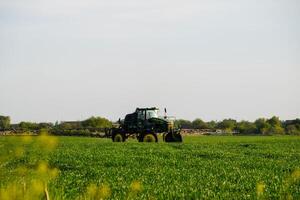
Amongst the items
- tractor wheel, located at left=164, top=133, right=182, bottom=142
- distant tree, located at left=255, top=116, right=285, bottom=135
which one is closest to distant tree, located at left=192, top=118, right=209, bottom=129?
distant tree, located at left=255, top=116, right=285, bottom=135

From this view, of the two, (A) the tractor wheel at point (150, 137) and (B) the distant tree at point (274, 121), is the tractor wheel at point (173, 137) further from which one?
(B) the distant tree at point (274, 121)

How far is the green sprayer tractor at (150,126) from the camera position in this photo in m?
37.8

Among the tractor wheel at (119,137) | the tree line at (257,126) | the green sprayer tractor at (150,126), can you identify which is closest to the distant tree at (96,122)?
the tree line at (257,126)

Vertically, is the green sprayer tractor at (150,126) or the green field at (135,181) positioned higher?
the green sprayer tractor at (150,126)

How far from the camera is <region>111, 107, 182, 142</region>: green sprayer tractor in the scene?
37.8 metres

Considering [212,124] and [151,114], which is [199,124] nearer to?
[212,124]

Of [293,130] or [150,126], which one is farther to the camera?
[293,130]

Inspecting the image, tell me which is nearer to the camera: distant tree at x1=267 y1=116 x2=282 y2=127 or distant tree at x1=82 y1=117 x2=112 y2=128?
distant tree at x1=82 y1=117 x2=112 y2=128

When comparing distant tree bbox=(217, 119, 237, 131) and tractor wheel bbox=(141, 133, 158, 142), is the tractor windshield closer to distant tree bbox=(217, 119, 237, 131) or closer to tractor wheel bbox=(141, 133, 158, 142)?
tractor wheel bbox=(141, 133, 158, 142)

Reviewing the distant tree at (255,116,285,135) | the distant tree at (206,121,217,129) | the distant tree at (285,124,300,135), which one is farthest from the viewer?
the distant tree at (206,121,217,129)

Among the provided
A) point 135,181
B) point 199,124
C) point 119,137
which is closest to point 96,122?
point 199,124

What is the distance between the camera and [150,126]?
38.0m

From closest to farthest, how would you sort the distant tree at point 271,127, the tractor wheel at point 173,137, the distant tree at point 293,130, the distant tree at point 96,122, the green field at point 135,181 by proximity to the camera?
the green field at point 135,181 → the tractor wheel at point 173,137 → the distant tree at point 293,130 → the distant tree at point 271,127 → the distant tree at point 96,122

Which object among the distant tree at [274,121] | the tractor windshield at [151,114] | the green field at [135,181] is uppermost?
the distant tree at [274,121]
